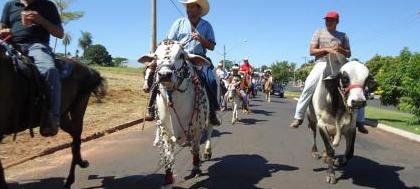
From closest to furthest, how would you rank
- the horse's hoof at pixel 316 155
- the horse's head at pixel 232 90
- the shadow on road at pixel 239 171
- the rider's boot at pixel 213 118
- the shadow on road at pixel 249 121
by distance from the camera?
the shadow on road at pixel 239 171 → the rider's boot at pixel 213 118 → the horse's hoof at pixel 316 155 → the shadow on road at pixel 249 121 → the horse's head at pixel 232 90

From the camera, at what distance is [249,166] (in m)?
9.57

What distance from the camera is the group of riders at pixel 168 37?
21.3ft

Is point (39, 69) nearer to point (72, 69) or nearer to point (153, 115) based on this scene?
point (72, 69)

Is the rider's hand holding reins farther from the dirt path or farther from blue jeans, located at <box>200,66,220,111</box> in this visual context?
the dirt path

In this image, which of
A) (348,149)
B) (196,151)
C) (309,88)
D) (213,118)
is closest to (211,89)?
(213,118)

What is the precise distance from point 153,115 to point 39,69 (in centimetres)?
179

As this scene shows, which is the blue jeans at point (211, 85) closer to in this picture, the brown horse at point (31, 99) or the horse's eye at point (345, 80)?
the brown horse at point (31, 99)

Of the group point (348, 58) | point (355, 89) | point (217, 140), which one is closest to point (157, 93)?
point (355, 89)

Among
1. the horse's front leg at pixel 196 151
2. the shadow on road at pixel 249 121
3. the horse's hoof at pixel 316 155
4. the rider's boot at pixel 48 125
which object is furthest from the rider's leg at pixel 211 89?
the shadow on road at pixel 249 121

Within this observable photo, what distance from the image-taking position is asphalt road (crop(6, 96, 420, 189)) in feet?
26.6

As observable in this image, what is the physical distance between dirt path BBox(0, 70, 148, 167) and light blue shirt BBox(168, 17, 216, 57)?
11.6 ft

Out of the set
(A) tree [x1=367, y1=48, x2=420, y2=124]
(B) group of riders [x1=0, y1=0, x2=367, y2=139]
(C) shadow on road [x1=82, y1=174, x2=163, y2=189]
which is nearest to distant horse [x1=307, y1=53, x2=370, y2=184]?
(B) group of riders [x1=0, y1=0, x2=367, y2=139]

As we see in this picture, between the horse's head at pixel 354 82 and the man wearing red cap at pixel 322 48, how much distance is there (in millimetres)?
798

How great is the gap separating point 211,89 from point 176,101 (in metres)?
1.18
